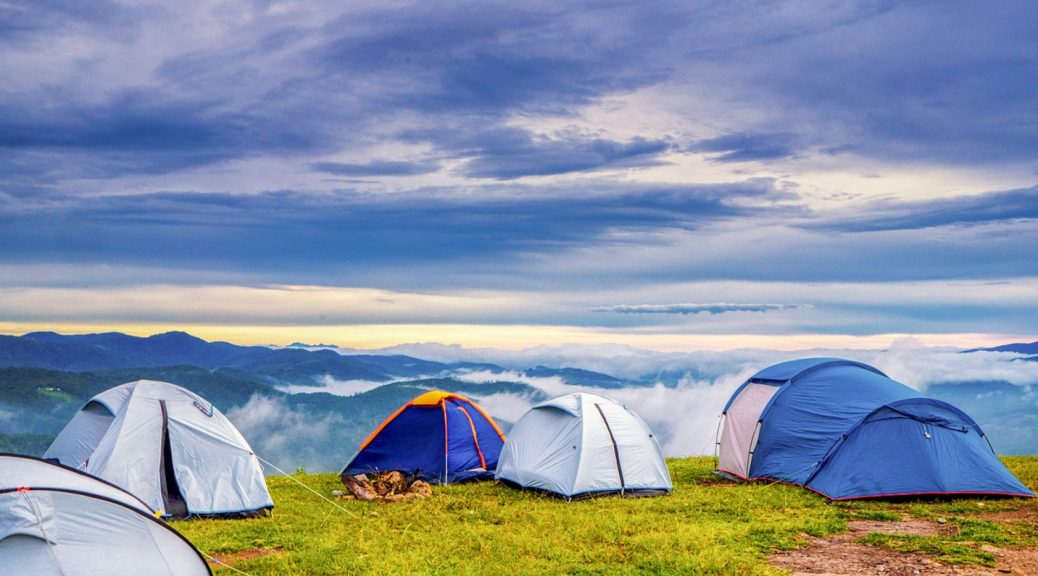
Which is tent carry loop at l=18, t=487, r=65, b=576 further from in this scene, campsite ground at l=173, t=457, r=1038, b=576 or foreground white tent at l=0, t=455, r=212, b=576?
campsite ground at l=173, t=457, r=1038, b=576

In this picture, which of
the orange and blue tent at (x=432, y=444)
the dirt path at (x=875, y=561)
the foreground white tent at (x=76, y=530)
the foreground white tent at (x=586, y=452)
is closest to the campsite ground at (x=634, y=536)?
the dirt path at (x=875, y=561)

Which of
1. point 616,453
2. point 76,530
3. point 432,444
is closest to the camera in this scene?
point 76,530

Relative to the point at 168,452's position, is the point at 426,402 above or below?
above

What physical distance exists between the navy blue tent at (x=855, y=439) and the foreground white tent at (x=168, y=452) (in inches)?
432

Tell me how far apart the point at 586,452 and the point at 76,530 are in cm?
1017

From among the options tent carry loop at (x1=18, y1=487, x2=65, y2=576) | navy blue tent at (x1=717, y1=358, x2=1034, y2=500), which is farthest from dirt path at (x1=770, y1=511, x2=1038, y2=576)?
tent carry loop at (x1=18, y1=487, x2=65, y2=576)

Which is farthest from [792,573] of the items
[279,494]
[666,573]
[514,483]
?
[279,494]

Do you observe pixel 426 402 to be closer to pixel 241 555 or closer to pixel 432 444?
pixel 432 444

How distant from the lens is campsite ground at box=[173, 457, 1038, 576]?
38.5 ft

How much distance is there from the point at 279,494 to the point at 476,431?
4718 mm

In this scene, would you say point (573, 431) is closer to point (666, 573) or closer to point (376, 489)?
point (376, 489)

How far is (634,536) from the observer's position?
Result: 1324 centimetres

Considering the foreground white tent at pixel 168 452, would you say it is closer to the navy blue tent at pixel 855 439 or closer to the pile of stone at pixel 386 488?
the pile of stone at pixel 386 488

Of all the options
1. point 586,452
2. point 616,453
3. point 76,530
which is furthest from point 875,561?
→ point 76,530
